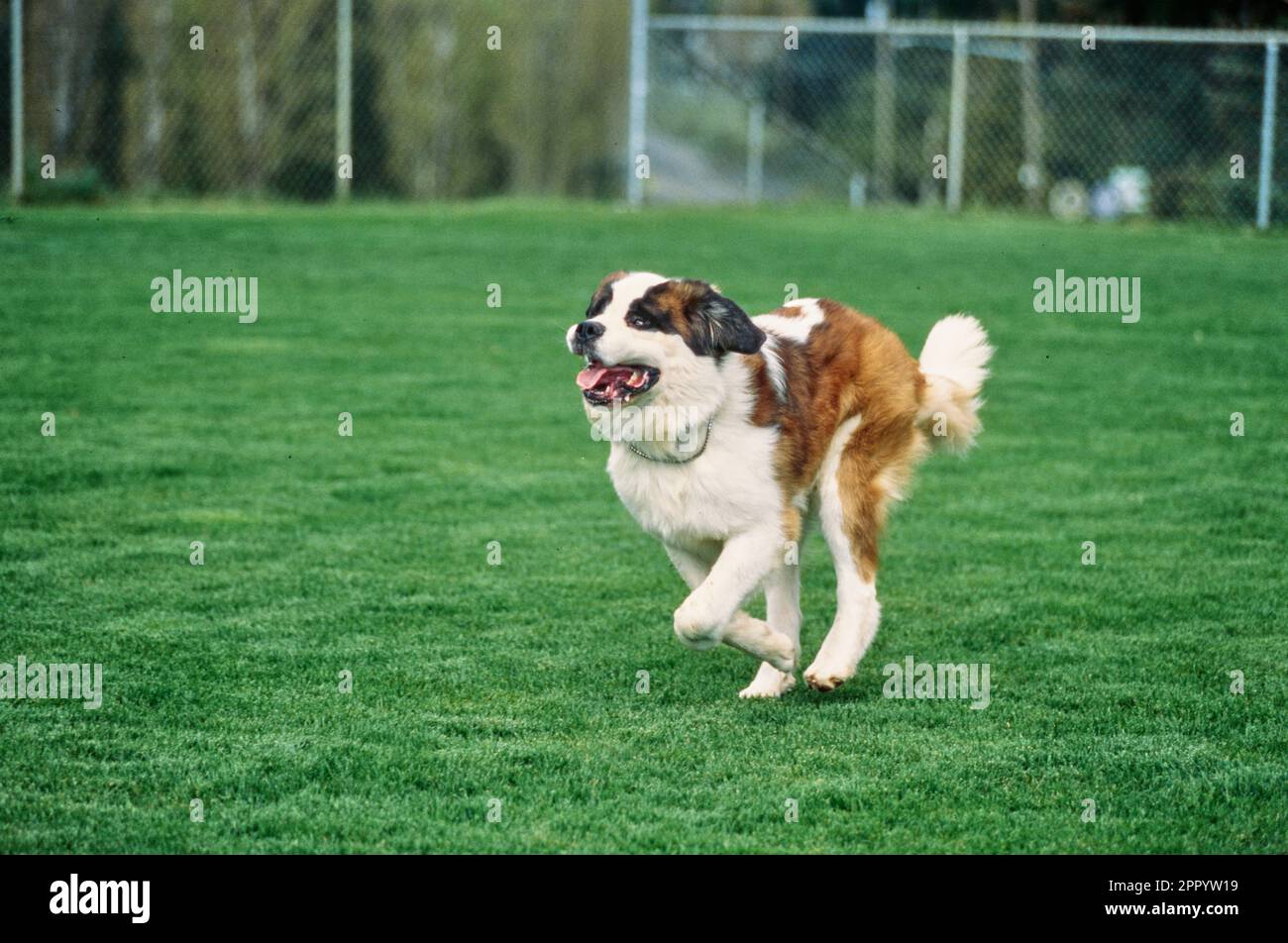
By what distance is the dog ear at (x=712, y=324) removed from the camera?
5.57 m

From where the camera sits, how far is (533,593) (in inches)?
286

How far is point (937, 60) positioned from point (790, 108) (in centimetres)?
303

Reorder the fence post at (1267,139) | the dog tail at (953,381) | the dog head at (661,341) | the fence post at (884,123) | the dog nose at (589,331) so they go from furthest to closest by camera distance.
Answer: the fence post at (884,123), the fence post at (1267,139), the dog tail at (953,381), the dog head at (661,341), the dog nose at (589,331)

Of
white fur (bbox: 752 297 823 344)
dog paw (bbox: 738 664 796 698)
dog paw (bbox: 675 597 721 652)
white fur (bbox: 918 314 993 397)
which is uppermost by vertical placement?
white fur (bbox: 752 297 823 344)

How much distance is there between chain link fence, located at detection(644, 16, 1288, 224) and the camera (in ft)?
66.2

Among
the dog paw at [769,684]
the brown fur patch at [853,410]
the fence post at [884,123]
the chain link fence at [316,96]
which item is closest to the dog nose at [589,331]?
the brown fur patch at [853,410]

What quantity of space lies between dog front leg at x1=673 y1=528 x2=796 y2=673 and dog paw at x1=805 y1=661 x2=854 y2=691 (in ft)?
0.39

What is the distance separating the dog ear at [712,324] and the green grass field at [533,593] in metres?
1.28

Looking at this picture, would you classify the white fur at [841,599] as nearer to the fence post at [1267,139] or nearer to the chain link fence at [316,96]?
the chain link fence at [316,96]

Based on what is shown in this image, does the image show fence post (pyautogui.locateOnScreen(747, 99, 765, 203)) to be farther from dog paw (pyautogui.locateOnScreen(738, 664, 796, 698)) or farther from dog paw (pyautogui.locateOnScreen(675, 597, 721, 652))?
dog paw (pyautogui.locateOnScreen(675, 597, 721, 652))

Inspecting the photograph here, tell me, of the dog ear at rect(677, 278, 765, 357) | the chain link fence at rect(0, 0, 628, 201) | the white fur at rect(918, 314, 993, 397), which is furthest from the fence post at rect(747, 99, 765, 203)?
the dog ear at rect(677, 278, 765, 357)

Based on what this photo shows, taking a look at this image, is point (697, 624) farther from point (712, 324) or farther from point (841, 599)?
point (712, 324)

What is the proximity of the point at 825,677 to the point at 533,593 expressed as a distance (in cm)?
181
